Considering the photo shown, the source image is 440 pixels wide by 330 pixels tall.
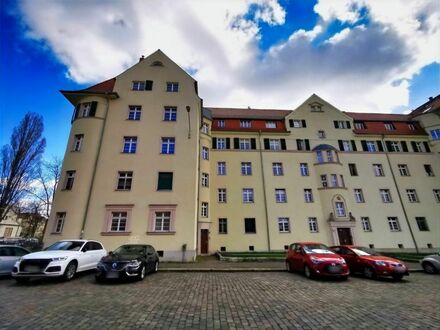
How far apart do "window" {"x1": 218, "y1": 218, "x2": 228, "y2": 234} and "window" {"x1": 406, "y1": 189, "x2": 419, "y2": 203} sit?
2242cm

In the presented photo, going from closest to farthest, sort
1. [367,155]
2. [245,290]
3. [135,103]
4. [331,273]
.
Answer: [245,290]
[331,273]
[135,103]
[367,155]

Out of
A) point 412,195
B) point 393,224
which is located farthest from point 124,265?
point 412,195

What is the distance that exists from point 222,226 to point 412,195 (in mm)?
23581

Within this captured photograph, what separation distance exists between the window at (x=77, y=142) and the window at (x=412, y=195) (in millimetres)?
36137

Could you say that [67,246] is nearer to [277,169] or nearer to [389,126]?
[277,169]

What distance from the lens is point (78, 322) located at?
181 inches

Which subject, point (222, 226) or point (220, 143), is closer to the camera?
point (222, 226)

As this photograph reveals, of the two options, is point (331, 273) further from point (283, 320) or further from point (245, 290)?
point (283, 320)

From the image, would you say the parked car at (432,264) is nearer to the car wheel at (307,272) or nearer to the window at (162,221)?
the car wheel at (307,272)

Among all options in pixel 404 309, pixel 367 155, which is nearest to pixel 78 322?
pixel 404 309

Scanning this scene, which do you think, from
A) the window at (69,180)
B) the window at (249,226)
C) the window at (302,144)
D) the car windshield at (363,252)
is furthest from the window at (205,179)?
the car windshield at (363,252)

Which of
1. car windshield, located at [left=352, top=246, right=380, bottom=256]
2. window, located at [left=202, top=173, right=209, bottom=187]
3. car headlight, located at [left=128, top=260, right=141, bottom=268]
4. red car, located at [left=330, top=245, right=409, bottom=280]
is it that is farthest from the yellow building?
car windshield, located at [left=352, top=246, right=380, bottom=256]

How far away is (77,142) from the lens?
705 inches

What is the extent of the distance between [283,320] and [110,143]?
18196mm
